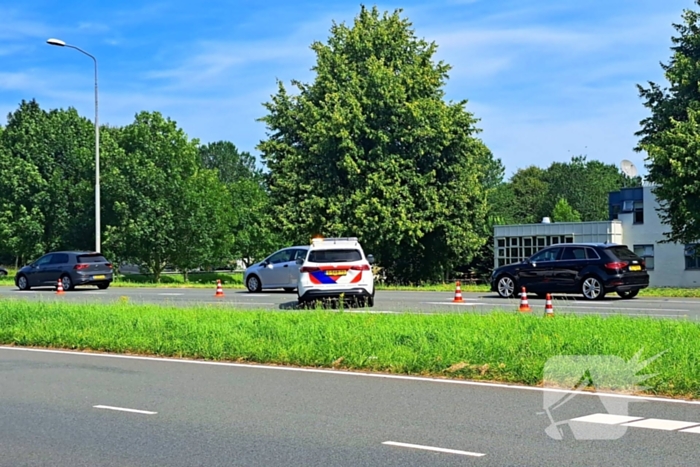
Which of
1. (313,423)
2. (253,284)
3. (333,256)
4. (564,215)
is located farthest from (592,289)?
(564,215)

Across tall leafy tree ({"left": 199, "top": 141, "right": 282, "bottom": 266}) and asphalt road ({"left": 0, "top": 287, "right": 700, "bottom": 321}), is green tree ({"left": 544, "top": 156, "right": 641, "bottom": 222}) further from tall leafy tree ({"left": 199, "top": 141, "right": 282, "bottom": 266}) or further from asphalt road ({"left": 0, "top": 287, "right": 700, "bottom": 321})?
asphalt road ({"left": 0, "top": 287, "right": 700, "bottom": 321})

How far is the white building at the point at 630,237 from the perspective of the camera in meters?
56.6

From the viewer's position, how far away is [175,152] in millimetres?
62125

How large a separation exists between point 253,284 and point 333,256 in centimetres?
971

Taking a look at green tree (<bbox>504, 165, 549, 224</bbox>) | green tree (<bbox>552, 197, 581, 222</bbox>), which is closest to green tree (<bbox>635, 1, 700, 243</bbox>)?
green tree (<bbox>552, 197, 581, 222</bbox>)

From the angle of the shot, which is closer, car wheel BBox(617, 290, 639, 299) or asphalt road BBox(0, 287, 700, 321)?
asphalt road BBox(0, 287, 700, 321)

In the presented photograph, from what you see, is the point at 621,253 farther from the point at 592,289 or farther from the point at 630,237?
the point at 630,237

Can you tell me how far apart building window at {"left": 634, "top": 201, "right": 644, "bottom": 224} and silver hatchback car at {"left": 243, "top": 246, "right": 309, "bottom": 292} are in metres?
35.3

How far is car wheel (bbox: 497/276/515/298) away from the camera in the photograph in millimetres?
26359

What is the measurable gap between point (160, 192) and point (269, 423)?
53.2 metres

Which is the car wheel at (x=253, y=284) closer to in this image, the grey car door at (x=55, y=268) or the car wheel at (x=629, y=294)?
the grey car door at (x=55, y=268)

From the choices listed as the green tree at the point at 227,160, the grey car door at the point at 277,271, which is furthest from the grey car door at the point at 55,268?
the green tree at the point at 227,160

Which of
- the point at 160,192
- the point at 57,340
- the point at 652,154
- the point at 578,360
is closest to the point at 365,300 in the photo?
the point at 57,340

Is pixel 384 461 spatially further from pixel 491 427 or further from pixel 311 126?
pixel 311 126
